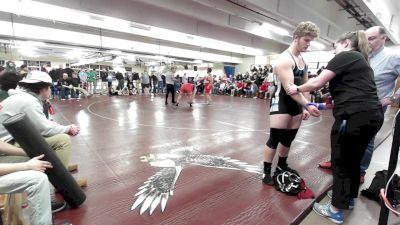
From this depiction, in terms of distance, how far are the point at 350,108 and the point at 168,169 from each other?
6.52 ft

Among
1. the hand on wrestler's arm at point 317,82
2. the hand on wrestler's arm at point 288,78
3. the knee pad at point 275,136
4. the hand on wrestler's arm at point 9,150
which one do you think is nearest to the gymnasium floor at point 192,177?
the knee pad at point 275,136

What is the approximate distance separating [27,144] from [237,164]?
7.47ft

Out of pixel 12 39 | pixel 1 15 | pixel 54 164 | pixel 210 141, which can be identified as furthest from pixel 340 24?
pixel 12 39

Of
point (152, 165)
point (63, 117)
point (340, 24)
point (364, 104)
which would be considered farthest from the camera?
point (340, 24)

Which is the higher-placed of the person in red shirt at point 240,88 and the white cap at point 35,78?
the white cap at point 35,78

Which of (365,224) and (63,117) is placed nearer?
(365,224)

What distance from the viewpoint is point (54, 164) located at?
67.5 inches

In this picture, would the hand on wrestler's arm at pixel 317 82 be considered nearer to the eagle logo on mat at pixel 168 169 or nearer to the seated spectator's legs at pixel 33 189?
the eagle logo on mat at pixel 168 169

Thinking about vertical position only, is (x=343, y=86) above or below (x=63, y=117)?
above

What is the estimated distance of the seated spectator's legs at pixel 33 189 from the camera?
4.55ft

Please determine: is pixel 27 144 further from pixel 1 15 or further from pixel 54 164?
pixel 1 15

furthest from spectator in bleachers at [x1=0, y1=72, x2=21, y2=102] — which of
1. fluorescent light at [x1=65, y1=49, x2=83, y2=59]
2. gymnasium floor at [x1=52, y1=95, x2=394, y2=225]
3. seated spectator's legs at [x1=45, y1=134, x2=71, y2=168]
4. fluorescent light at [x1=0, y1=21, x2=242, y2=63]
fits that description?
fluorescent light at [x1=65, y1=49, x2=83, y2=59]

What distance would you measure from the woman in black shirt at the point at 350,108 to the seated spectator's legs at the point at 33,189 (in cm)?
202

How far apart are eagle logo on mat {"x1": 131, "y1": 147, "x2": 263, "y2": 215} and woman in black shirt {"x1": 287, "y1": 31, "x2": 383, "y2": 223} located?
108cm
